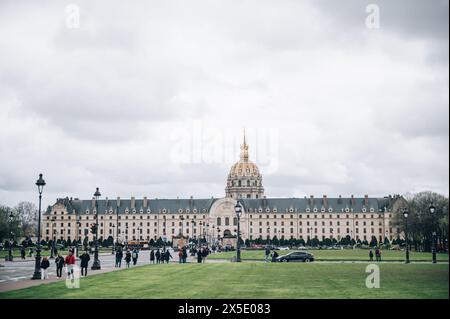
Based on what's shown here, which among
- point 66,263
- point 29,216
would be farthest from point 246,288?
point 29,216

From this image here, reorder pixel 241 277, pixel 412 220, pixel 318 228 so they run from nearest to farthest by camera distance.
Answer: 1. pixel 241 277
2. pixel 412 220
3. pixel 318 228

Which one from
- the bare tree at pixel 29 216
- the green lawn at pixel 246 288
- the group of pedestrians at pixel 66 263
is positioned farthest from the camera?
the bare tree at pixel 29 216

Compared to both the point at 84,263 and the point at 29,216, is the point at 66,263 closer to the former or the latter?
the point at 84,263

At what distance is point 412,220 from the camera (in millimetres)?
96938

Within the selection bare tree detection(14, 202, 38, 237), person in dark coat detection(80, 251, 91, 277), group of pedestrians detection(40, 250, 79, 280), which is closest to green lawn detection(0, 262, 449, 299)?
group of pedestrians detection(40, 250, 79, 280)

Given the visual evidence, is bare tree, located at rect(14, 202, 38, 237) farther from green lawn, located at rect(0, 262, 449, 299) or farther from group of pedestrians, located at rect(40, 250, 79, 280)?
green lawn, located at rect(0, 262, 449, 299)

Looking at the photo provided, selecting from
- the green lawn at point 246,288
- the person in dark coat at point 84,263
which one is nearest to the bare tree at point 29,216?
the person in dark coat at point 84,263

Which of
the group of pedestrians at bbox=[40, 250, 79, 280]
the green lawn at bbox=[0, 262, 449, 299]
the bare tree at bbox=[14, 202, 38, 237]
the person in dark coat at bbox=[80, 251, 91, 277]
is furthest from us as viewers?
the bare tree at bbox=[14, 202, 38, 237]

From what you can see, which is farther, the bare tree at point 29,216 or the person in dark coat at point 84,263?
the bare tree at point 29,216

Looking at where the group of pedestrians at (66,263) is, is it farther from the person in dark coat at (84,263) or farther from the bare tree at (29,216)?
the bare tree at (29,216)
